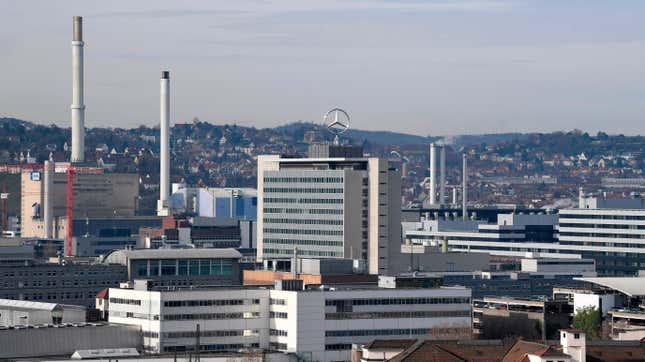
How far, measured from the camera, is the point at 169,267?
172 metres

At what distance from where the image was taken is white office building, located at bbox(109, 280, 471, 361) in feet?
415

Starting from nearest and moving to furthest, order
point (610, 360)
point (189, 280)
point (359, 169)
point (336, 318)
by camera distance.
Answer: point (610, 360) → point (336, 318) → point (189, 280) → point (359, 169)

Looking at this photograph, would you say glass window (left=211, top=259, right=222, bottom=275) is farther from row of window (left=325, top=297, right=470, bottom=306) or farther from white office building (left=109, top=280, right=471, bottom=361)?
row of window (left=325, top=297, right=470, bottom=306)

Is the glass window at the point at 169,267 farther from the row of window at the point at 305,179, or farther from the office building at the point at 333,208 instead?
the row of window at the point at 305,179

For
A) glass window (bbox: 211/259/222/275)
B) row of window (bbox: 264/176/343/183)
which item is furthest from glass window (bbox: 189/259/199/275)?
row of window (bbox: 264/176/343/183)

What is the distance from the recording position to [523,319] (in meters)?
146

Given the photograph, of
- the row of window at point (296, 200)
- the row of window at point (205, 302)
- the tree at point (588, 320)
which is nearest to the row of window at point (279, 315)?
the row of window at point (205, 302)

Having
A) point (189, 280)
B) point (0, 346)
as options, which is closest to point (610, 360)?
point (0, 346)

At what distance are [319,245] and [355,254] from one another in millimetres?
5214

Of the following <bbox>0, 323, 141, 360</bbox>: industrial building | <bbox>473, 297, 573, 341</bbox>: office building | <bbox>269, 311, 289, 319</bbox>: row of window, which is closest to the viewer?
<bbox>0, 323, 141, 360</bbox>: industrial building

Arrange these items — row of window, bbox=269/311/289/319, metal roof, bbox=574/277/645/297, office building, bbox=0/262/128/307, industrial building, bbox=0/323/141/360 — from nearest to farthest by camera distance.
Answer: industrial building, bbox=0/323/141/360 < row of window, bbox=269/311/289/319 < metal roof, bbox=574/277/645/297 < office building, bbox=0/262/128/307

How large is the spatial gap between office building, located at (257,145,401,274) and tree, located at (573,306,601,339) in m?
35.2

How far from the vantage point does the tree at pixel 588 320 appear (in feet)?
443

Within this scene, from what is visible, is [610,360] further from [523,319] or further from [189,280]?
[189,280]
